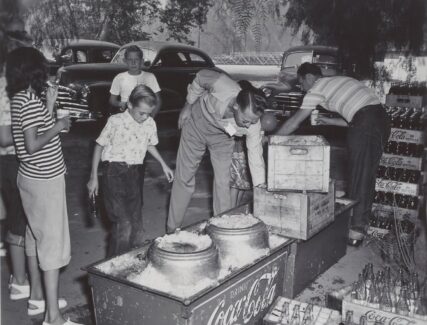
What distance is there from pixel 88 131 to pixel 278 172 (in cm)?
841

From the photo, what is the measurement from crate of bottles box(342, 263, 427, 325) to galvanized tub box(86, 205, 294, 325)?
61cm

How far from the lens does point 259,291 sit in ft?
11.0

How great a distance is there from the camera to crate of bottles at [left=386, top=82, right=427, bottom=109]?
19.1ft

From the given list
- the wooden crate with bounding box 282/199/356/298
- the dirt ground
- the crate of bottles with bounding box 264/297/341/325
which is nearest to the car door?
the dirt ground

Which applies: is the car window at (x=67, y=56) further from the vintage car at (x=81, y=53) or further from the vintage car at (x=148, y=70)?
the vintage car at (x=148, y=70)

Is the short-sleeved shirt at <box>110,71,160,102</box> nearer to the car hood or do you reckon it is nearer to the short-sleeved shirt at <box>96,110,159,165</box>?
the short-sleeved shirt at <box>96,110,159,165</box>

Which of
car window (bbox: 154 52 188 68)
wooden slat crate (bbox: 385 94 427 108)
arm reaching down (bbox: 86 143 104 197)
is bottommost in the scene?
arm reaching down (bbox: 86 143 104 197)

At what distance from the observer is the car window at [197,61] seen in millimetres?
13197

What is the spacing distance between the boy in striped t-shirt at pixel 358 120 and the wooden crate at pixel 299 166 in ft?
3.45

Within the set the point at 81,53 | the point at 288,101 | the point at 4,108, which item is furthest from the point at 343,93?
the point at 81,53

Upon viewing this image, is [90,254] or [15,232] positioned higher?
[15,232]

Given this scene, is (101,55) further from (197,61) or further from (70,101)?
(197,61)

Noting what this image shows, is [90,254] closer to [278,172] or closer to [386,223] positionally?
[278,172]

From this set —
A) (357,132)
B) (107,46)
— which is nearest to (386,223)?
(357,132)
